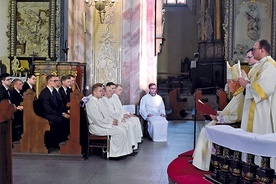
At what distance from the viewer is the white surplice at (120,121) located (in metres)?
10.1

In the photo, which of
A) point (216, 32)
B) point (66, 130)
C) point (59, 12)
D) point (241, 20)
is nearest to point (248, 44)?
point (241, 20)

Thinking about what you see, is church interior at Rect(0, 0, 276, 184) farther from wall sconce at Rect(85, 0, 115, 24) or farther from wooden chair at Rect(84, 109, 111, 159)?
wooden chair at Rect(84, 109, 111, 159)

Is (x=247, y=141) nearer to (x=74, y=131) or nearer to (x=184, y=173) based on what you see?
(x=184, y=173)

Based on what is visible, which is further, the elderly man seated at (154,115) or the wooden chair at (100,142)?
the elderly man seated at (154,115)

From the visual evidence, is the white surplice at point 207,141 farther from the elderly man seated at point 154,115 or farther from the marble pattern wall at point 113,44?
the marble pattern wall at point 113,44

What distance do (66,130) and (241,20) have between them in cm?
1491

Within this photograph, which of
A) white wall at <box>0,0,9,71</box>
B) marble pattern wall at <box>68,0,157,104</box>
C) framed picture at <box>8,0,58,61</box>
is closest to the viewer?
marble pattern wall at <box>68,0,157,104</box>

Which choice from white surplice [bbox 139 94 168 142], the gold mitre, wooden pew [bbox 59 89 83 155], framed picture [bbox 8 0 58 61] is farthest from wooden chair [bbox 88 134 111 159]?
framed picture [bbox 8 0 58 61]

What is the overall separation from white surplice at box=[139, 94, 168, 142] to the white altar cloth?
6693mm

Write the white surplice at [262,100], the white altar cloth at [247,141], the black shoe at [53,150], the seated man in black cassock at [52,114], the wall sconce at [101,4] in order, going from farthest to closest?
the wall sconce at [101,4] → the seated man in black cassock at [52,114] → the black shoe at [53,150] → the white surplice at [262,100] → the white altar cloth at [247,141]

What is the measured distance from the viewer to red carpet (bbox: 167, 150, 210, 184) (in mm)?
6305

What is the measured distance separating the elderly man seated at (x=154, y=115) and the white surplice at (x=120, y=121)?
1709 mm

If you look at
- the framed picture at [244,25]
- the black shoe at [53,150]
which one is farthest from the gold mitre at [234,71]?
the framed picture at [244,25]

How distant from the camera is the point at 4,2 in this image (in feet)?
67.4
